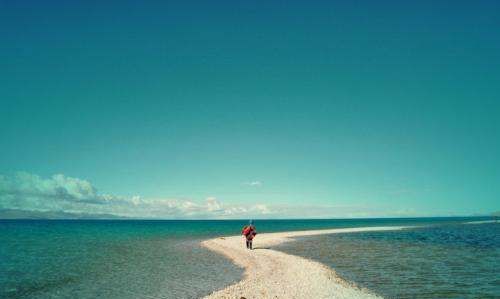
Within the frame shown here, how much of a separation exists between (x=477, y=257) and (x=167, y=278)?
1130 inches

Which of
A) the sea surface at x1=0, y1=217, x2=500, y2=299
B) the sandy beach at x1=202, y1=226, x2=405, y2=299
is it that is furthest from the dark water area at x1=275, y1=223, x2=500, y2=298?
the sandy beach at x1=202, y1=226, x2=405, y2=299

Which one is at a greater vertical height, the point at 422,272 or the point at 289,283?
the point at 422,272

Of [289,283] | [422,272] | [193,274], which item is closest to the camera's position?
[289,283]

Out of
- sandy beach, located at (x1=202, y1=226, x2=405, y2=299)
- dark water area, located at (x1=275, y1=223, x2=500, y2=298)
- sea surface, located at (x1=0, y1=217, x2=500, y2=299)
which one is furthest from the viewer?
sea surface, located at (x1=0, y1=217, x2=500, y2=299)

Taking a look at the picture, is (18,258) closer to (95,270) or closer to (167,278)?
(95,270)

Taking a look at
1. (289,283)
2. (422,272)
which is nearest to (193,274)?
(289,283)

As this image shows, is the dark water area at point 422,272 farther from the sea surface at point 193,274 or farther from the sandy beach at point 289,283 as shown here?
the sandy beach at point 289,283

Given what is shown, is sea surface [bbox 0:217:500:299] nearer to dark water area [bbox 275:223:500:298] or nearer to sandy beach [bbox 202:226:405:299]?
dark water area [bbox 275:223:500:298]

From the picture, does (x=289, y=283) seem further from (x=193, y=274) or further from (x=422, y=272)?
(x=422, y=272)

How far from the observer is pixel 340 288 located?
22.0 m

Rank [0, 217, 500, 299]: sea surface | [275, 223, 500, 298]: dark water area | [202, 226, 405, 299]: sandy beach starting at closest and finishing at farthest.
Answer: [202, 226, 405, 299]: sandy beach
[275, 223, 500, 298]: dark water area
[0, 217, 500, 299]: sea surface

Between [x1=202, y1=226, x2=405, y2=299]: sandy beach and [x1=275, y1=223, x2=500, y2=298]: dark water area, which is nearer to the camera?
[x1=202, y1=226, x2=405, y2=299]: sandy beach

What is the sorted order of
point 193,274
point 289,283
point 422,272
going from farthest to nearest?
point 193,274, point 422,272, point 289,283

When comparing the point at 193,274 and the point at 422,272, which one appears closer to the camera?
the point at 422,272
